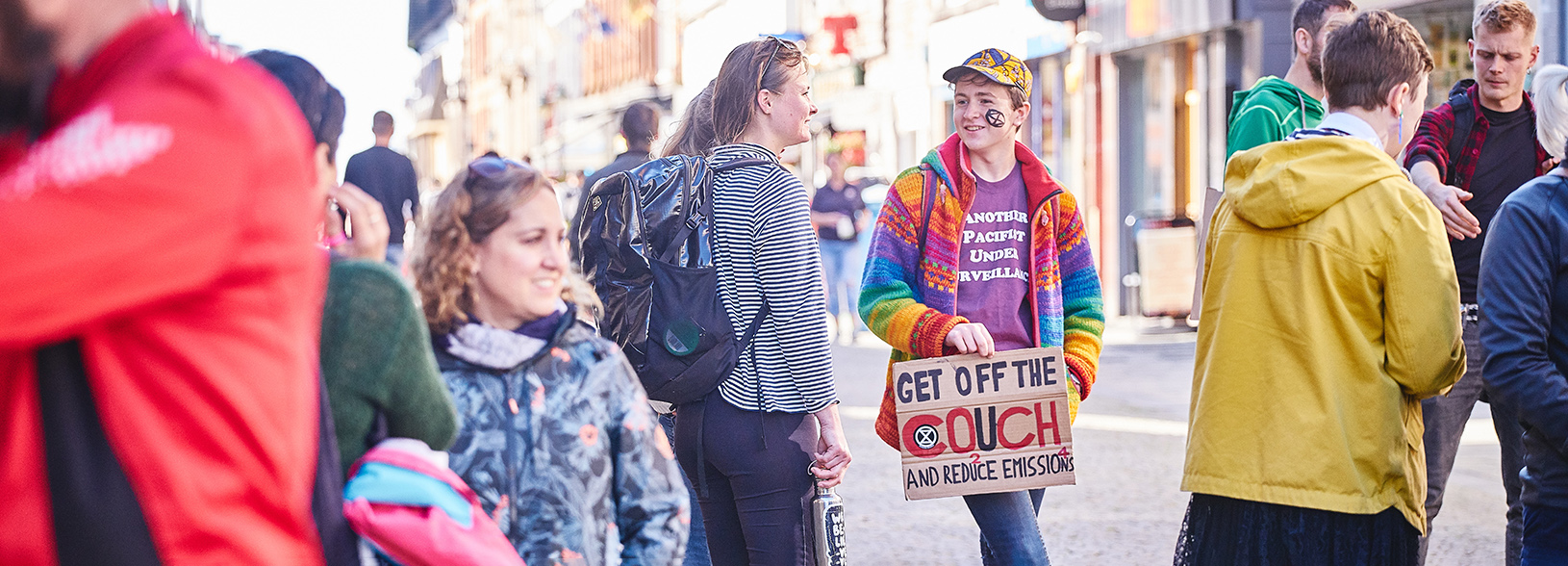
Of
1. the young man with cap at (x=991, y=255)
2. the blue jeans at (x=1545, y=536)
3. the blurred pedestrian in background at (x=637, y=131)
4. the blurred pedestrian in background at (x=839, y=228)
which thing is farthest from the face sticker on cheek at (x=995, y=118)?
the blurred pedestrian in background at (x=839, y=228)

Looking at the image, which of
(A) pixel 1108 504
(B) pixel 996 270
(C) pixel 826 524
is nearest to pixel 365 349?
(C) pixel 826 524

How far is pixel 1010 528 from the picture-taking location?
4.16 m

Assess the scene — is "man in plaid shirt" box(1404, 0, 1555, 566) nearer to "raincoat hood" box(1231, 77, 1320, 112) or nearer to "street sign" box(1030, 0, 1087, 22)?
"raincoat hood" box(1231, 77, 1320, 112)

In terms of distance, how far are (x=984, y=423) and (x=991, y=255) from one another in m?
0.45

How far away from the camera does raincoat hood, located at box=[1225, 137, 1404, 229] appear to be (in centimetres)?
334

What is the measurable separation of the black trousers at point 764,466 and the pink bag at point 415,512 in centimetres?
162

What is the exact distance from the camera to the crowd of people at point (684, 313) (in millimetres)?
1383

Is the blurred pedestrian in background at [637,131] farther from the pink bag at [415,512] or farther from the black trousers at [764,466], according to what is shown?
the pink bag at [415,512]

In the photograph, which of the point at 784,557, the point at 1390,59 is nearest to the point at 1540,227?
the point at 1390,59

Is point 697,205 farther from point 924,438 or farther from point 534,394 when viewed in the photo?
point 534,394

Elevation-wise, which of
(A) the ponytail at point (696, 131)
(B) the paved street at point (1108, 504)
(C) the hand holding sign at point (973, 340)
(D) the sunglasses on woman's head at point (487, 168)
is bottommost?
(B) the paved street at point (1108, 504)

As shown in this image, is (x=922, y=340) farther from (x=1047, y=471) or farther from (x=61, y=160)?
(x=61, y=160)

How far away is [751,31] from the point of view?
34219mm

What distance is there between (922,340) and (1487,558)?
292 cm
